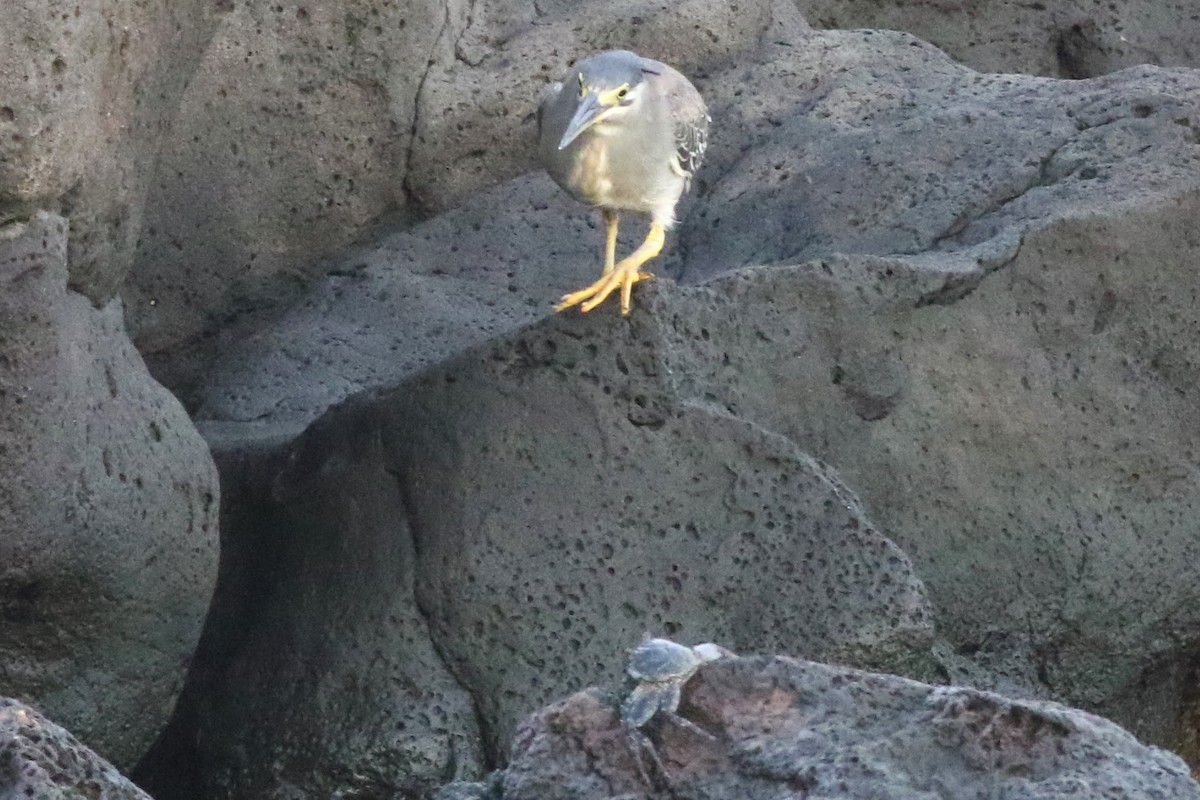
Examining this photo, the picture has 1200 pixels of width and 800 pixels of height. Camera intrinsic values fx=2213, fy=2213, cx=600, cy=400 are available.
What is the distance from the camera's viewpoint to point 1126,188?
19.9ft

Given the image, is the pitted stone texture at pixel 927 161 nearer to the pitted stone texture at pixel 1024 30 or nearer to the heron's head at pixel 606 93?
the heron's head at pixel 606 93

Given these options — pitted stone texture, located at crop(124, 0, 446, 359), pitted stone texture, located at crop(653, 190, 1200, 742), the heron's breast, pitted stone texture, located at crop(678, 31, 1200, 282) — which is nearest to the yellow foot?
the heron's breast

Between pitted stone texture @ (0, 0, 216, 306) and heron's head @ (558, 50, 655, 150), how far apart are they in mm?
915

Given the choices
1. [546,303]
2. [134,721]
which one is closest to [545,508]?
[134,721]

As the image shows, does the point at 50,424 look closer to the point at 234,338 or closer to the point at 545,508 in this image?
the point at 545,508

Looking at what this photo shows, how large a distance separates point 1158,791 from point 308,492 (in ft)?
9.19

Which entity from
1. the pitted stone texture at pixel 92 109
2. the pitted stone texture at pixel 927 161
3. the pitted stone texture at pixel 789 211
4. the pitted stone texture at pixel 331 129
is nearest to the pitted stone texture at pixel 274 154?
the pitted stone texture at pixel 331 129

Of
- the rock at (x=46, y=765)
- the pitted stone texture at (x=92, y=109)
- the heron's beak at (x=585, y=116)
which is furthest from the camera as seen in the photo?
the heron's beak at (x=585, y=116)

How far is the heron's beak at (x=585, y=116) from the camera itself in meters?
4.87

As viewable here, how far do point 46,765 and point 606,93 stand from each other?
238cm

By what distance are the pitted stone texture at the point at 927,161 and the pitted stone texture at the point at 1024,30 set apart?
173cm

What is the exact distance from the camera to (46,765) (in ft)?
9.96

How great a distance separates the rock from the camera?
→ 2.99m

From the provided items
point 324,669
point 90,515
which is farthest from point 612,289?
point 90,515
